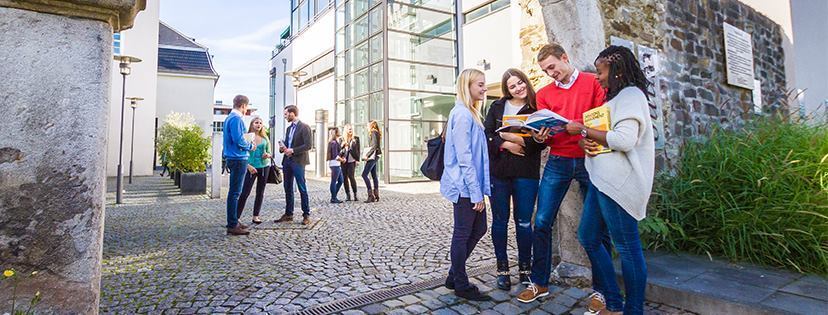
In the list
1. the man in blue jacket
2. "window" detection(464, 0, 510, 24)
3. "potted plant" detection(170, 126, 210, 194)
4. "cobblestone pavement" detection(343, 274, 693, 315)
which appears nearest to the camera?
"cobblestone pavement" detection(343, 274, 693, 315)

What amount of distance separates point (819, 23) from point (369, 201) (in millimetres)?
8727

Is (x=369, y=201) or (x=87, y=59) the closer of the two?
(x=87, y=59)

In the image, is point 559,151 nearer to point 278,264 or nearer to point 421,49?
point 278,264

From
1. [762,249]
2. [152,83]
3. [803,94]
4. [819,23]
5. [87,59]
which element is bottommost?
[762,249]

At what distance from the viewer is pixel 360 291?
2918 mm

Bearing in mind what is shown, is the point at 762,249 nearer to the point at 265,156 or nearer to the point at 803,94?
the point at 265,156

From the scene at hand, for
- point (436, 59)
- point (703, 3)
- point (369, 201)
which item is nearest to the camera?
point (703, 3)

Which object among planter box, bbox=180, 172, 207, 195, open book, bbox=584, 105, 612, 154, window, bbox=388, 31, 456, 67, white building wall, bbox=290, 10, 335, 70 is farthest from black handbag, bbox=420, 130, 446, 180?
white building wall, bbox=290, 10, 335, 70

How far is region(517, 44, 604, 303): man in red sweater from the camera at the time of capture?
2.63m

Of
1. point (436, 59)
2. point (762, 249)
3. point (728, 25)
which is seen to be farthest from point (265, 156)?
point (436, 59)

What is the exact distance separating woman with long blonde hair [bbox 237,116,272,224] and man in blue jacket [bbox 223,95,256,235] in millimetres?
274

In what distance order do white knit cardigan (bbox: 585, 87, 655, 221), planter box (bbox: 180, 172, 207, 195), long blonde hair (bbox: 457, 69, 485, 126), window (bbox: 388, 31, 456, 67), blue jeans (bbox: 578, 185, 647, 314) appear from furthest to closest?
window (bbox: 388, 31, 456, 67), planter box (bbox: 180, 172, 207, 195), long blonde hair (bbox: 457, 69, 485, 126), blue jeans (bbox: 578, 185, 647, 314), white knit cardigan (bbox: 585, 87, 655, 221)

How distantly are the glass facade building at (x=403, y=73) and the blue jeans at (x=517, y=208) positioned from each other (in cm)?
1127

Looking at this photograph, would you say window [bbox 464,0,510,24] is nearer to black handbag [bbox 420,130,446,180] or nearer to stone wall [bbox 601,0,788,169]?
stone wall [bbox 601,0,788,169]
